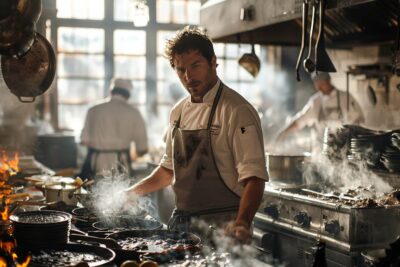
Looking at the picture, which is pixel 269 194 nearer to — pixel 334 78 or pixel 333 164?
pixel 333 164

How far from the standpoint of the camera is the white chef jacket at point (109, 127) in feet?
25.2

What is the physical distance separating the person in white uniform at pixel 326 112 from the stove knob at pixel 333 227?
113 inches

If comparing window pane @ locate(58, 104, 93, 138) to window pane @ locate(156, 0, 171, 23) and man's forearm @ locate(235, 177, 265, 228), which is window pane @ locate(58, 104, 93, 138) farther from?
man's forearm @ locate(235, 177, 265, 228)

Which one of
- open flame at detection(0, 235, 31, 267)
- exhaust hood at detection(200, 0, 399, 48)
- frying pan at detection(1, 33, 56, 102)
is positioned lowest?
open flame at detection(0, 235, 31, 267)

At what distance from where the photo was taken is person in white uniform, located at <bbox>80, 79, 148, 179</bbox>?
7.70 m

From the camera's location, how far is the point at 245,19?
213 inches

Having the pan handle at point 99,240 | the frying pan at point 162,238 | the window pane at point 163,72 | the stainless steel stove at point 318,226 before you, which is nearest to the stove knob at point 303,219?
the stainless steel stove at point 318,226

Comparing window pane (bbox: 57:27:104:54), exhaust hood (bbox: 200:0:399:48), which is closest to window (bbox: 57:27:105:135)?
window pane (bbox: 57:27:104:54)

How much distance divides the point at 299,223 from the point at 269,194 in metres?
0.47

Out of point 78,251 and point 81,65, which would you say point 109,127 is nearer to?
point 81,65

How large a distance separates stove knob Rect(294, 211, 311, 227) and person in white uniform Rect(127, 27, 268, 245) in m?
0.97

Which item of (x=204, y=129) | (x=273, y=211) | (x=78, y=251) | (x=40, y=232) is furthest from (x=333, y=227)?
(x=40, y=232)

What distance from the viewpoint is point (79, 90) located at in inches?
377

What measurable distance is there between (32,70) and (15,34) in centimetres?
82
